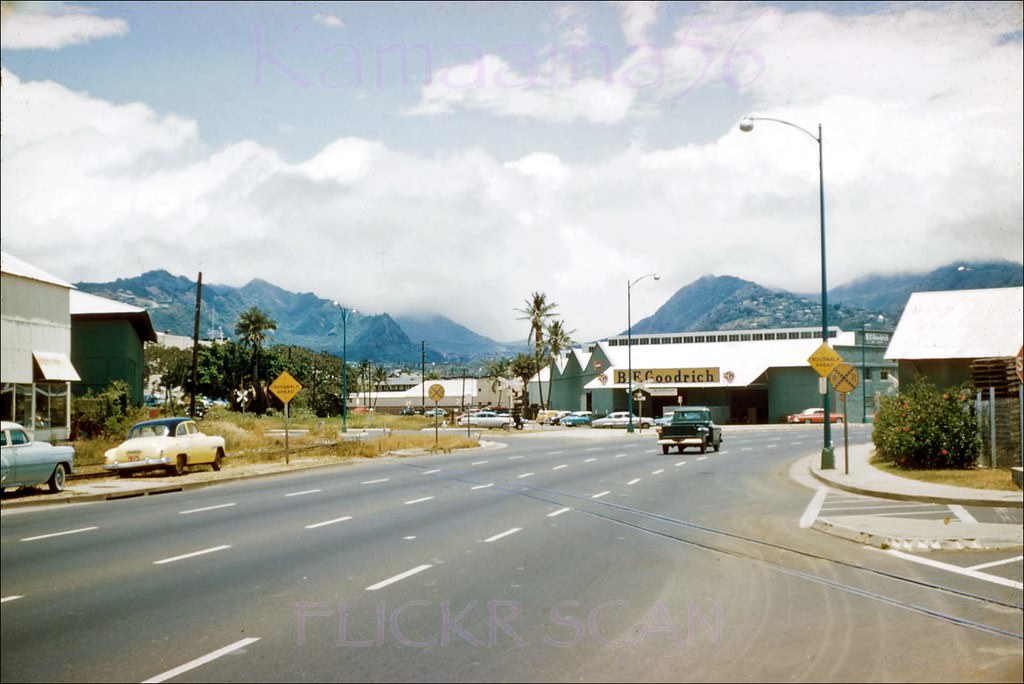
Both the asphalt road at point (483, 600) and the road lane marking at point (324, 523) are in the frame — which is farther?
the road lane marking at point (324, 523)

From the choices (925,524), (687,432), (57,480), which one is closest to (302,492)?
(57,480)

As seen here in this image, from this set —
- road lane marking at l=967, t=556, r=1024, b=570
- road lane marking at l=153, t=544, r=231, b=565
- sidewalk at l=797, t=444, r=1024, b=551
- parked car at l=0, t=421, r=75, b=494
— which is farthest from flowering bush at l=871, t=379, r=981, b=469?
parked car at l=0, t=421, r=75, b=494

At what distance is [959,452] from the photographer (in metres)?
24.8

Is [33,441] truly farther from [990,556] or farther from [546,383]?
[546,383]

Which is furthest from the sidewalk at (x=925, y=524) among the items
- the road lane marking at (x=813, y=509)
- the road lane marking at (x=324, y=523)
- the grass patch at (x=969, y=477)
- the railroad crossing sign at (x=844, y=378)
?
the road lane marking at (x=324, y=523)

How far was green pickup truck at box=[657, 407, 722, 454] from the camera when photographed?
1470 inches

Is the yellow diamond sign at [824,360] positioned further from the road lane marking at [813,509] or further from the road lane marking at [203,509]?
the road lane marking at [203,509]

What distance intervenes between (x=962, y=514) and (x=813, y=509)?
2.68 meters

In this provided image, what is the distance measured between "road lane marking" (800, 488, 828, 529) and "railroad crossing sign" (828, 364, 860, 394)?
16.1 ft

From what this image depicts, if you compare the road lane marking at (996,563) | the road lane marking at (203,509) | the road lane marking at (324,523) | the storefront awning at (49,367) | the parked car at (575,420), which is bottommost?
the parked car at (575,420)

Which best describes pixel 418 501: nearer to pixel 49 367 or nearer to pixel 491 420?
pixel 49 367

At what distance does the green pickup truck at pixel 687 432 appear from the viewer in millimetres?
37344

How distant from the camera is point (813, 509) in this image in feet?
58.0

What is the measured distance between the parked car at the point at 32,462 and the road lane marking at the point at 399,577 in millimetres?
10642
